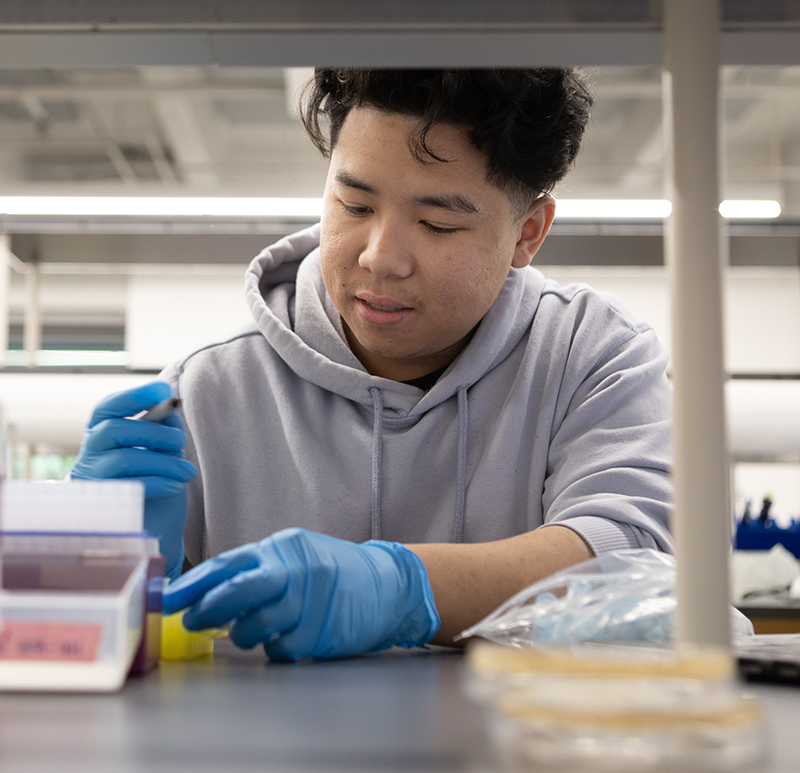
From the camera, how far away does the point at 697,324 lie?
0.55m

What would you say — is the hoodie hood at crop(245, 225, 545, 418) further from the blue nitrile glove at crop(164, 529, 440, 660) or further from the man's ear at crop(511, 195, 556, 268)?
the blue nitrile glove at crop(164, 529, 440, 660)

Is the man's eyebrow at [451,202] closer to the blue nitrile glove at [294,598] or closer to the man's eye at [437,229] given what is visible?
the man's eye at [437,229]

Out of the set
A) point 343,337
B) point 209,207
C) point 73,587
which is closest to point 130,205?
point 209,207

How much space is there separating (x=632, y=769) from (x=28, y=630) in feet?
1.58

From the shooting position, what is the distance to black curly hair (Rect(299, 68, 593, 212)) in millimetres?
1404

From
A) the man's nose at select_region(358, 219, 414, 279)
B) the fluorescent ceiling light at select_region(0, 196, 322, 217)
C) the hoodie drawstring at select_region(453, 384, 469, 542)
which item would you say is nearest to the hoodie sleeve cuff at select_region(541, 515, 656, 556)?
the hoodie drawstring at select_region(453, 384, 469, 542)

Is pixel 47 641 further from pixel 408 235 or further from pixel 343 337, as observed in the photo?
pixel 343 337

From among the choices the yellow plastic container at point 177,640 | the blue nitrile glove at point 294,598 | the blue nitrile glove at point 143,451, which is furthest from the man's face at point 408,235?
the yellow plastic container at point 177,640

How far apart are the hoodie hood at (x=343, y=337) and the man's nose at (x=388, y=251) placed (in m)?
0.28

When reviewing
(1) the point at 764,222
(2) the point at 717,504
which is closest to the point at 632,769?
(2) the point at 717,504

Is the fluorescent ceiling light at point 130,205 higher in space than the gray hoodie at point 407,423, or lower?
higher

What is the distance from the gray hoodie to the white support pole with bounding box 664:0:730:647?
0.96m

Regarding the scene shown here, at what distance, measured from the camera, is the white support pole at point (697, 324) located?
1.78 feet

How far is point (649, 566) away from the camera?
945mm
